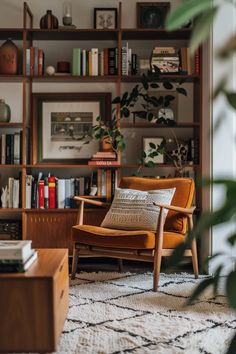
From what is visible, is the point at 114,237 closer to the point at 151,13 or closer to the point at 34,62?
the point at 34,62

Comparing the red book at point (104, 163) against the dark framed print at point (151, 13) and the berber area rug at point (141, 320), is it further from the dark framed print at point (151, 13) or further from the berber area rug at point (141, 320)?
the dark framed print at point (151, 13)

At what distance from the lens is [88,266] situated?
4.60 meters

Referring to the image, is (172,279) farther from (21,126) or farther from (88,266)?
(21,126)

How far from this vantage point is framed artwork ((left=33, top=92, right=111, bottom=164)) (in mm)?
4840

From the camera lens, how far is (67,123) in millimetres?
4863

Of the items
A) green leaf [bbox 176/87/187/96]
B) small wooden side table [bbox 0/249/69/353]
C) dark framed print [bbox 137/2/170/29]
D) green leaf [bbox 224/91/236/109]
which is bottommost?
small wooden side table [bbox 0/249/69/353]

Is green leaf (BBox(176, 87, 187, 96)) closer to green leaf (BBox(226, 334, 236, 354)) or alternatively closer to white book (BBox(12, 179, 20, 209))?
white book (BBox(12, 179, 20, 209))

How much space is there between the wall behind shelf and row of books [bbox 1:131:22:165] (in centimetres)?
105

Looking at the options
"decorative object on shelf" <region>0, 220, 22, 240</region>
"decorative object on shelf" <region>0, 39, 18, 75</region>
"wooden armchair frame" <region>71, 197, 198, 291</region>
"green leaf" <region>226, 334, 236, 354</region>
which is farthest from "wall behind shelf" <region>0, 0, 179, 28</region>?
"green leaf" <region>226, 334, 236, 354</region>

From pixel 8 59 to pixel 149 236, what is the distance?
2.11 meters

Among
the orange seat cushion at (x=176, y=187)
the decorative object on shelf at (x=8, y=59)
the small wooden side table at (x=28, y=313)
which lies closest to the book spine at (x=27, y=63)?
the decorative object on shelf at (x=8, y=59)

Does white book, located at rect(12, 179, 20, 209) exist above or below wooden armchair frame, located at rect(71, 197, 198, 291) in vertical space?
above

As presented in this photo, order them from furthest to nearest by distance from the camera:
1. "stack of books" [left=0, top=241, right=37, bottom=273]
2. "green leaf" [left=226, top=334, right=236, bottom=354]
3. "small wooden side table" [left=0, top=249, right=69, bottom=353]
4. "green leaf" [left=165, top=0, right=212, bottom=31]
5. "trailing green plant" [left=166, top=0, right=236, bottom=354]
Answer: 1. "stack of books" [left=0, top=241, right=37, bottom=273]
2. "small wooden side table" [left=0, top=249, right=69, bottom=353]
3. "green leaf" [left=226, top=334, right=236, bottom=354]
4. "green leaf" [left=165, top=0, right=212, bottom=31]
5. "trailing green plant" [left=166, top=0, right=236, bottom=354]

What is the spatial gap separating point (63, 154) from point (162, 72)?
1137mm
